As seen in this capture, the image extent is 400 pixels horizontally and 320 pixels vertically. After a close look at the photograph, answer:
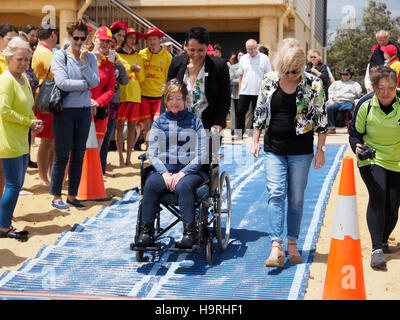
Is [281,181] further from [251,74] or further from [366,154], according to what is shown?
[251,74]

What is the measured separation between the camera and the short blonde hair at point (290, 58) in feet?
17.0

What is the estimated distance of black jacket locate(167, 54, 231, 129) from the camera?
6.11 meters

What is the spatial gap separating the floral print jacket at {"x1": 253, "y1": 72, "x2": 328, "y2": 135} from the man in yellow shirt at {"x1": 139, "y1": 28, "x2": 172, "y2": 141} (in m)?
4.73

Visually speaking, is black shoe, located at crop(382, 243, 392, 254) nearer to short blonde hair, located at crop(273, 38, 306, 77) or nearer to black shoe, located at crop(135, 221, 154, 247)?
short blonde hair, located at crop(273, 38, 306, 77)

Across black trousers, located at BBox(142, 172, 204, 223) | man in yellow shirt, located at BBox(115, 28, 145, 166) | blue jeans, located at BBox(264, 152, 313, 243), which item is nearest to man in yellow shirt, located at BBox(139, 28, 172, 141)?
man in yellow shirt, located at BBox(115, 28, 145, 166)

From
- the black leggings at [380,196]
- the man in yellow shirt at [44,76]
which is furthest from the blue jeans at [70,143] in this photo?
the black leggings at [380,196]

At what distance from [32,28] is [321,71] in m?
7.17

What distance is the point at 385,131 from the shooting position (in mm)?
5531

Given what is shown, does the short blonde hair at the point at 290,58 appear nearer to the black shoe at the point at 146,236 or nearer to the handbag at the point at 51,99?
the black shoe at the point at 146,236

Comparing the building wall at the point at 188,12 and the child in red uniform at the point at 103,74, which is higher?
the building wall at the point at 188,12

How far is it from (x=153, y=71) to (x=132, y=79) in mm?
520

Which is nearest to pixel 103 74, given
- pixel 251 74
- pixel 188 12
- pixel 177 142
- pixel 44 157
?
pixel 44 157

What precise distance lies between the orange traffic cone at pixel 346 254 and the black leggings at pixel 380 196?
1179mm

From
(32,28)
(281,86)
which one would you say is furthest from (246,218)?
(32,28)
